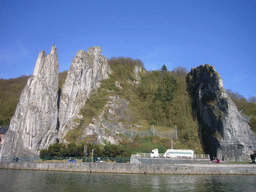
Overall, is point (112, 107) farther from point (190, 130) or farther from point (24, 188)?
point (24, 188)

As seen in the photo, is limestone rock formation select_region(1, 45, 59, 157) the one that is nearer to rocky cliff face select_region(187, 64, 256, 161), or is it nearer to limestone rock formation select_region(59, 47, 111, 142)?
limestone rock formation select_region(59, 47, 111, 142)

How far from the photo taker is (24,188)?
22.3 metres

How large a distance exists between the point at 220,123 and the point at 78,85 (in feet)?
156

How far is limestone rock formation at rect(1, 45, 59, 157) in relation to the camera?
58.7 m

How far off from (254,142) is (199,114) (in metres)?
20.7

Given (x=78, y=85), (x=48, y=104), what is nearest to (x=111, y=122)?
(x=78, y=85)

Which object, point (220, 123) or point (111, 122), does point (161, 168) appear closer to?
point (111, 122)

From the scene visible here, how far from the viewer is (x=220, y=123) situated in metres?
Answer: 63.6

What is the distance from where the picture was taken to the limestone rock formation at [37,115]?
193 feet

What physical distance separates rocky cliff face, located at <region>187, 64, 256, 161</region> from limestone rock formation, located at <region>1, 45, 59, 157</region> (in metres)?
48.0

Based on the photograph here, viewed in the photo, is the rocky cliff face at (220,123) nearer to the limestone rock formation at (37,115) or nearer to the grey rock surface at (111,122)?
the grey rock surface at (111,122)

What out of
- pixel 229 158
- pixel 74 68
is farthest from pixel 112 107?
pixel 229 158

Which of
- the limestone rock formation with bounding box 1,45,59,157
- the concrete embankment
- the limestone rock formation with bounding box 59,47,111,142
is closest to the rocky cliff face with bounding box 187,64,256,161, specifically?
the concrete embankment

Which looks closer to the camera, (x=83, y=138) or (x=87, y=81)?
(x=83, y=138)
